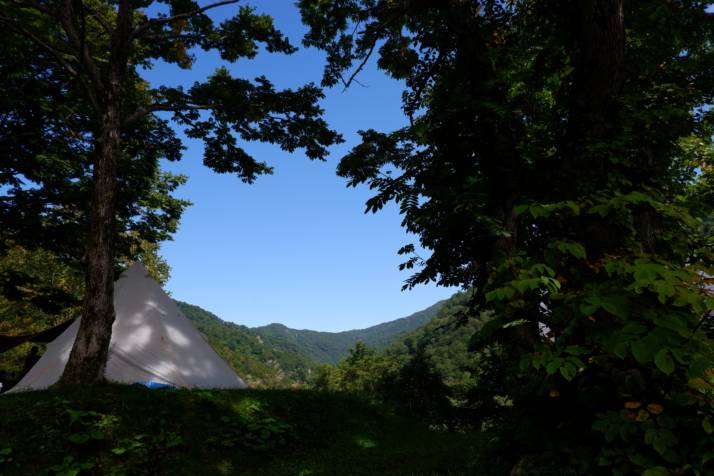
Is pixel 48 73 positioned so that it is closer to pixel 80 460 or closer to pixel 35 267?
pixel 80 460

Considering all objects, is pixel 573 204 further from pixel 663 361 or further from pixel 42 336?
pixel 42 336

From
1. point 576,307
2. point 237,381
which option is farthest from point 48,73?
point 576,307

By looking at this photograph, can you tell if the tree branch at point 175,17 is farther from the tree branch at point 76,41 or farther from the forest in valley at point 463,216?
the tree branch at point 76,41

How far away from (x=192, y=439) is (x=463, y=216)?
265 inches

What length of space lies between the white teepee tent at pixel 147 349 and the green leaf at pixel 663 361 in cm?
1327

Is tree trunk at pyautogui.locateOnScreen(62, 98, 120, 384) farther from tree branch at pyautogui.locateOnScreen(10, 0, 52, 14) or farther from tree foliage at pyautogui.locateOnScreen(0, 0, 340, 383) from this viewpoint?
tree branch at pyautogui.locateOnScreen(10, 0, 52, 14)

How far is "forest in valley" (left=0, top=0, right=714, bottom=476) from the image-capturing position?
2422mm

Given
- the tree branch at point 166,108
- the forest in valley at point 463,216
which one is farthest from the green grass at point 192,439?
the tree branch at point 166,108

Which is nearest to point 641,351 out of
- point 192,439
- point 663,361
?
point 663,361

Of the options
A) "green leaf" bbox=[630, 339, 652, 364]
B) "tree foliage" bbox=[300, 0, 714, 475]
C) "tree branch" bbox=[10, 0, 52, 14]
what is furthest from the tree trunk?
"green leaf" bbox=[630, 339, 652, 364]

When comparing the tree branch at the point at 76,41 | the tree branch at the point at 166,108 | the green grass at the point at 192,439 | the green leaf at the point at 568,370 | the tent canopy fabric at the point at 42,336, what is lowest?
the green grass at the point at 192,439

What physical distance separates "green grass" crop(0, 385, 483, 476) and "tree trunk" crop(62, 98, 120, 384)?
0.71 metres

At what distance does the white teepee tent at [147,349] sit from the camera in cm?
1227

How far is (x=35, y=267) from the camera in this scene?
136 feet
